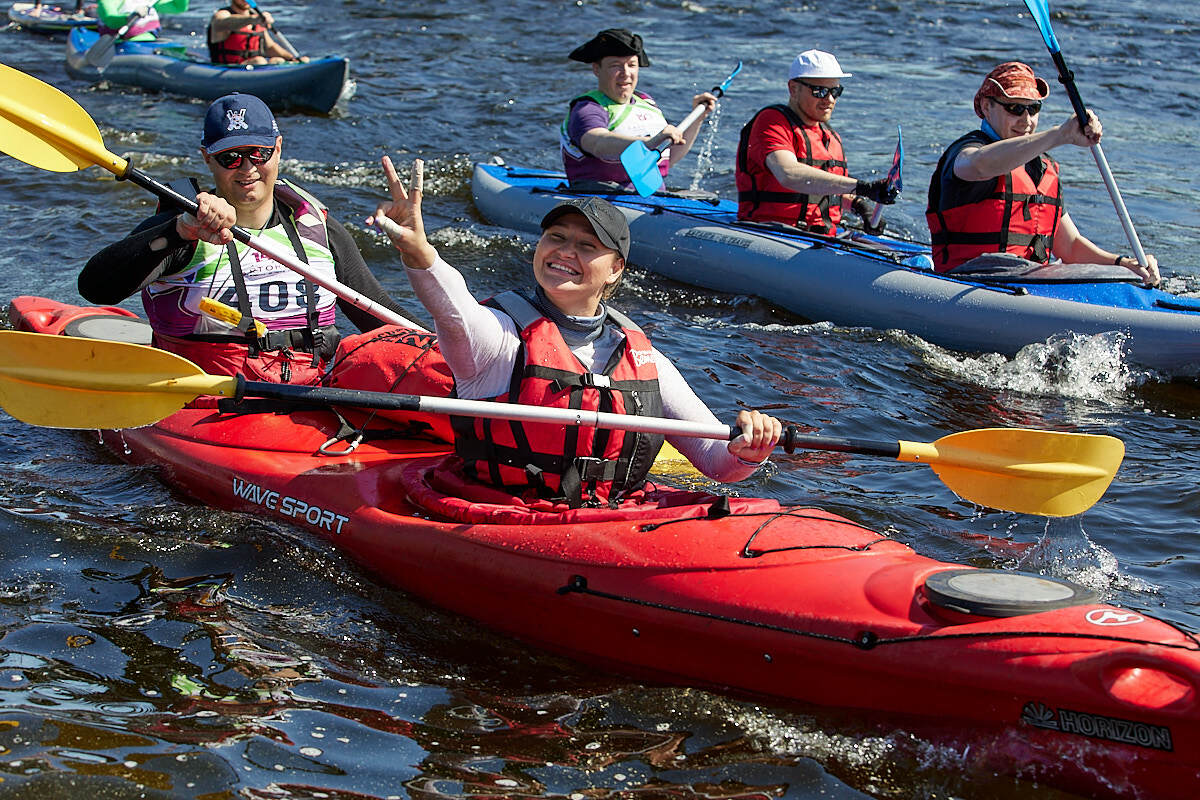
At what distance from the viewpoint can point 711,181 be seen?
35.8ft

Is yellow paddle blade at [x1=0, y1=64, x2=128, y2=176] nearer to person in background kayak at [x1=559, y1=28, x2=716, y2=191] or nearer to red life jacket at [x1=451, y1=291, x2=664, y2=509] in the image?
red life jacket at [x1=451, y1=291, x2=664, y2=509]

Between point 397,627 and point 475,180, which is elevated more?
point 475,180

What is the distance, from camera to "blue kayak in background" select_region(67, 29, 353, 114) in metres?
12.0

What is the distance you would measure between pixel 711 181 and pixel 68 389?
7.70 metres

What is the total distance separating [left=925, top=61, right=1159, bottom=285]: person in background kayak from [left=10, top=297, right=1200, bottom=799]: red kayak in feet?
10.5

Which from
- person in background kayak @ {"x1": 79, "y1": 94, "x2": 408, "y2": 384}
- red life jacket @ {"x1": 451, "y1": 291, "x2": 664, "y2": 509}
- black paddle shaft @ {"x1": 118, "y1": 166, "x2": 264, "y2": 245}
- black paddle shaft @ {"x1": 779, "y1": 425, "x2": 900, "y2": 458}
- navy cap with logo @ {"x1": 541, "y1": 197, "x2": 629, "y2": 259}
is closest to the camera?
navy cap with logo @ {"x1": 541, "y1": 197, "x2": 629, "y2": 259}

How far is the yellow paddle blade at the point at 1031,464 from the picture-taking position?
3.77m

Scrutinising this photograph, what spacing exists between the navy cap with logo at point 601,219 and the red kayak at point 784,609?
2.50ft

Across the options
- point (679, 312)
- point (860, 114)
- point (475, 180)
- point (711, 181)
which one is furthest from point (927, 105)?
point (679, 312)

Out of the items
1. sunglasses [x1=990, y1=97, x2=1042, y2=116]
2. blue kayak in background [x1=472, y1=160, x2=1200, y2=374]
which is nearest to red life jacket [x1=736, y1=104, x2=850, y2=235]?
blue kayak in background [x1=472, y1=160, x2=1200, y2=374]

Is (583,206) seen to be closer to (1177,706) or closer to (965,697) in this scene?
(965,697)

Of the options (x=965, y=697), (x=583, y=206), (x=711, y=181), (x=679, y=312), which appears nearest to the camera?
(x=965, y=697)

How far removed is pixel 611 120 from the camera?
8.23m

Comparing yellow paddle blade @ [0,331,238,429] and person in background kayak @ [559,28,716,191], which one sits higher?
person in background kayak @ [559,28,716,191]
